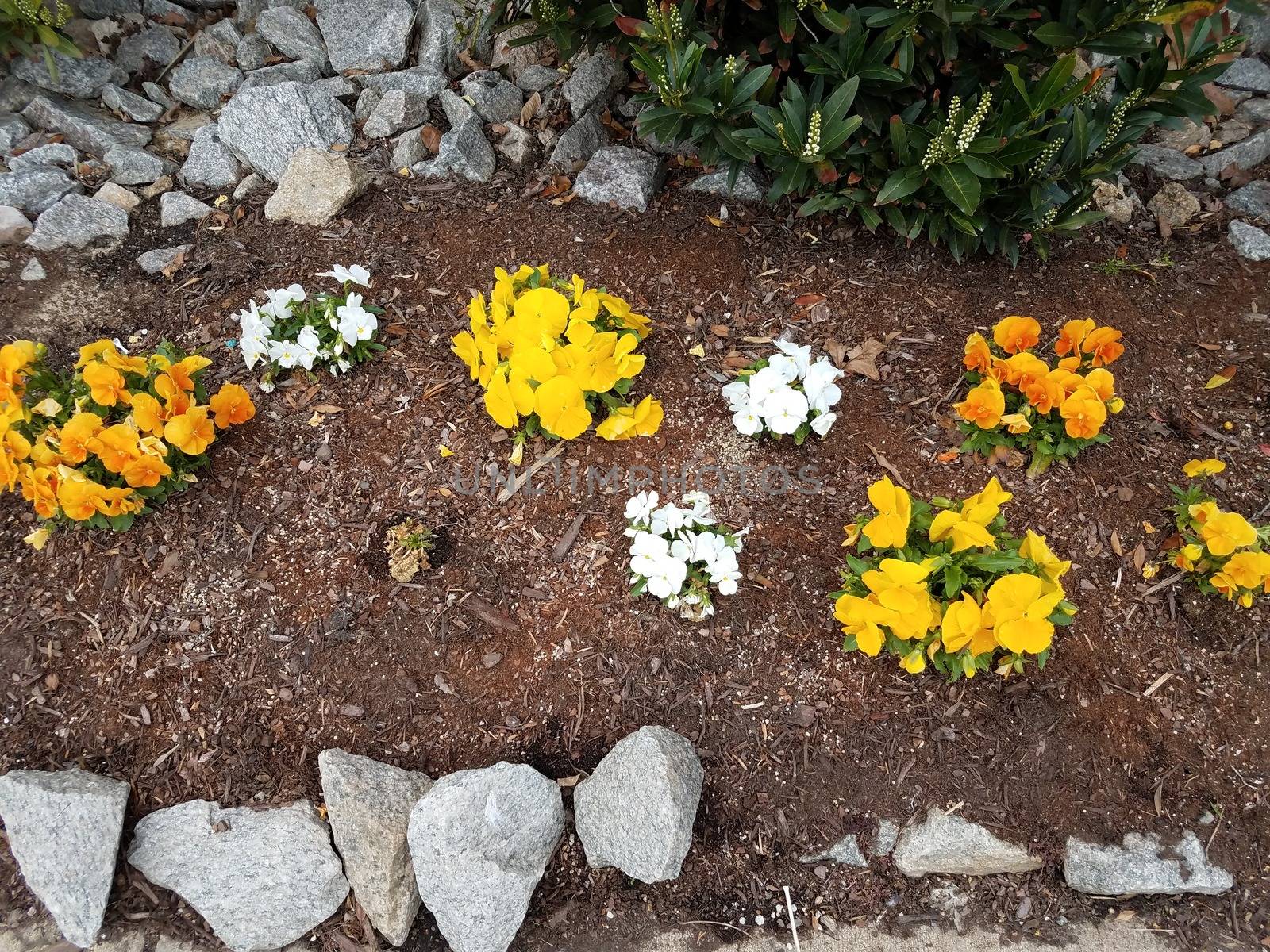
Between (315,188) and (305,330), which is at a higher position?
(315,188)

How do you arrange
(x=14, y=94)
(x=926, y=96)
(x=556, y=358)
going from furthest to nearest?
(x=14, y=94) < (x=926, y=96) < (x=556, y=358)

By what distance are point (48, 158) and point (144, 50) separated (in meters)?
0.80

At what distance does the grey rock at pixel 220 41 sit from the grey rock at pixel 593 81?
183 centimetres

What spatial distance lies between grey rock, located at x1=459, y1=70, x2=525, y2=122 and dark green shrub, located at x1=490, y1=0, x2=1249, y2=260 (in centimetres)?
69

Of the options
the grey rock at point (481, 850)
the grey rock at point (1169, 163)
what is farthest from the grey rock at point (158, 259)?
the grey rock at point (1169, 163)

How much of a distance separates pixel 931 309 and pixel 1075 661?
1330 mm

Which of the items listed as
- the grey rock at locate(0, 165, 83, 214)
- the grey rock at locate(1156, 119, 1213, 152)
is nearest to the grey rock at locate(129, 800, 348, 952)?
the grey rock at locate(0, 165, 83, 214)

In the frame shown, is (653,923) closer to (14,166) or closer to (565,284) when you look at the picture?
(565,284)

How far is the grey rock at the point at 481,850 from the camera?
2176mm

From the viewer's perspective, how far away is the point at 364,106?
372cm

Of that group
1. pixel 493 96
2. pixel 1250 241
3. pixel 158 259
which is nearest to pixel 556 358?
pixel 493 96

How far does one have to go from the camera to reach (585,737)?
95.6 inches

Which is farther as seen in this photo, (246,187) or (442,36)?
(442,36)

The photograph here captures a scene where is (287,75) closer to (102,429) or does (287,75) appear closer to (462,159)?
(462,159)
